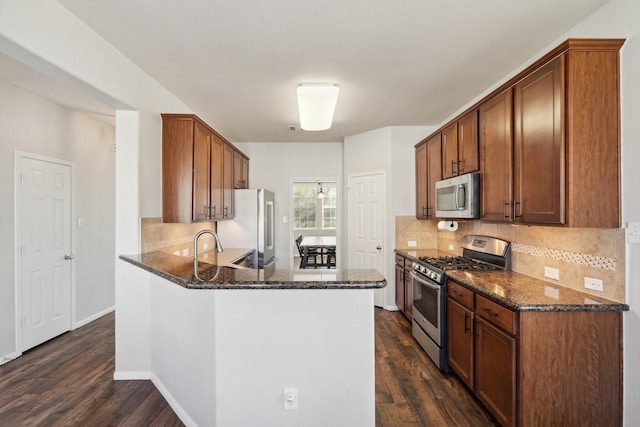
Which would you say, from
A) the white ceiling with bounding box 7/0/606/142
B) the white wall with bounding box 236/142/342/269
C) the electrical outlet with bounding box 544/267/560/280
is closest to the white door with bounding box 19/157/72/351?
the white ceiling with bounding box 7/0/606/142

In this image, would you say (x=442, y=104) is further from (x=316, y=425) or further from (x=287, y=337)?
(x=316, y=425)

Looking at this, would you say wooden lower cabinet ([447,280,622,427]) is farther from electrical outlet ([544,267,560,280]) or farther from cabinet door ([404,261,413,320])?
cabinet door ([404,261,413,320])

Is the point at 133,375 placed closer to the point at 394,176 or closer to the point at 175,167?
the point at 175,167

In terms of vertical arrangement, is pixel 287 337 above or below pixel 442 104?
below

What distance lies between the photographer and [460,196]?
10.2ft

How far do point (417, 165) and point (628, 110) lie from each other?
2.77 metres

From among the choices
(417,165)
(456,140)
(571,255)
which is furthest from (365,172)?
(571,255)

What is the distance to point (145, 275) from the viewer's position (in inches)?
111

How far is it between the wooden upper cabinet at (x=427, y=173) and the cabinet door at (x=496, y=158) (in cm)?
95

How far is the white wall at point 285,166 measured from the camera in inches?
231

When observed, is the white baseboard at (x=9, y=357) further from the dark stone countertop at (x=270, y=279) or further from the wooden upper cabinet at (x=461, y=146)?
the wooden upper cabinet at (x=461, y=146)

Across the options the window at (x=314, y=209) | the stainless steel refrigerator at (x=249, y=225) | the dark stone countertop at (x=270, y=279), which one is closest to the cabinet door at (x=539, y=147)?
the dark stone countertop at (x=270, y=279)

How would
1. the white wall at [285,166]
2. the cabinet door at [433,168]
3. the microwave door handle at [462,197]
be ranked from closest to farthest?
the microwave door handle at [462,197] → the cabinet door at [433,168] → the white wall at [285,166]

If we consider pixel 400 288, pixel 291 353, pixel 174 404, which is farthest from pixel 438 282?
pixel 174 404
